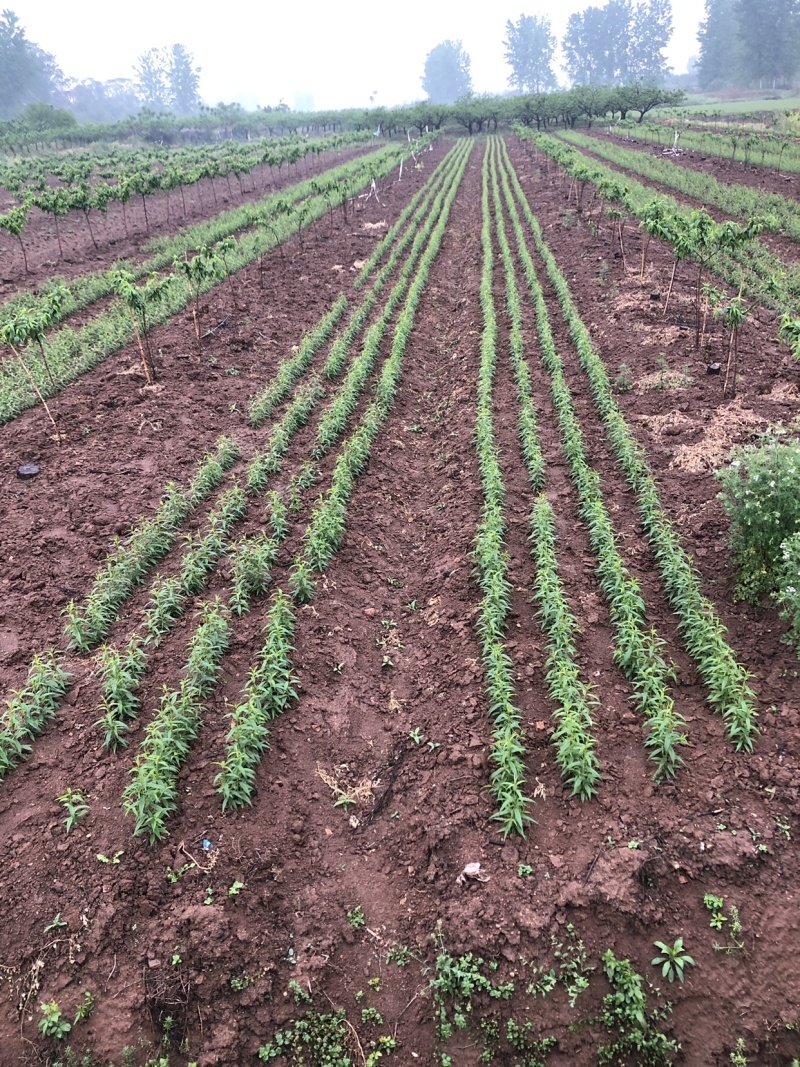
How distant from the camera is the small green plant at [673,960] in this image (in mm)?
4480

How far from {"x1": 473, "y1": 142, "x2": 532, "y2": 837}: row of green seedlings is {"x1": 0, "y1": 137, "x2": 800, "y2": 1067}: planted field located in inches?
2.4

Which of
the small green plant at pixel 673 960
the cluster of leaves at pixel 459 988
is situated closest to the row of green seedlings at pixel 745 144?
the small green plant at pixel 673 960

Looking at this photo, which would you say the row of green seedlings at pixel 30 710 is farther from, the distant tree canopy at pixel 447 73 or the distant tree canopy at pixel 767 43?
the distant tree canopy at pixel 447 73

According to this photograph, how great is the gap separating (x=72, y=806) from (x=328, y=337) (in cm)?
1319

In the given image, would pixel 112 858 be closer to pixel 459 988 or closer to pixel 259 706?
pixel 259 706

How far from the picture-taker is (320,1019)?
4594 millimetres

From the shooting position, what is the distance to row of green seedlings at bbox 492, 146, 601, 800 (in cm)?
573

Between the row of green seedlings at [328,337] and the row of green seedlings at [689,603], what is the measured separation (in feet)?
21.9

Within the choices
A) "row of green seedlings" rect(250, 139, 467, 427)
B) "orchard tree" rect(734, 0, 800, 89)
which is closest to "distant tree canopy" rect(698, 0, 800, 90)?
"orchard tree" rect(734, 0, 800, 89)

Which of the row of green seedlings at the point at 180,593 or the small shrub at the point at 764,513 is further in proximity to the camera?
the small shrub at the point at 764,513

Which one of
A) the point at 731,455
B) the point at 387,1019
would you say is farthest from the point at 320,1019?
the point at 731,455

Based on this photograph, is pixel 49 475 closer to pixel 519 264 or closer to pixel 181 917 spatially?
pixel 181 917

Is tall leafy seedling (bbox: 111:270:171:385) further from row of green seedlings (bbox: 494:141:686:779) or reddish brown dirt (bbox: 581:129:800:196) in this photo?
reddish brown dirt (bbox: 581:129:800:196)

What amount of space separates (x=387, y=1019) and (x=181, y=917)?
1.85 meters
